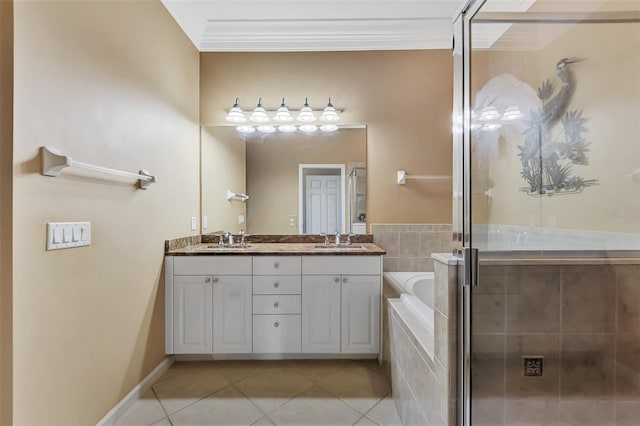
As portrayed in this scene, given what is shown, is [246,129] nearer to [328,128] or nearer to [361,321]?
[328,128]

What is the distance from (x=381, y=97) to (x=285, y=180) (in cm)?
112

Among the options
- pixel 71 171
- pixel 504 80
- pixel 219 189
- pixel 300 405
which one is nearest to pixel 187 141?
pixel 219 189

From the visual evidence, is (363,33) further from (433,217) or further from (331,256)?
(331,256)

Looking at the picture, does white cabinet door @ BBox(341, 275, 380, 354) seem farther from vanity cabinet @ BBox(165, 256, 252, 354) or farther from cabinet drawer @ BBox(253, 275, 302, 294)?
vanity cabinet @ BBox(165, 256, 252, 354)

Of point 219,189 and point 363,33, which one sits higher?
point 363,33

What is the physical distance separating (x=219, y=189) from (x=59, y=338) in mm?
1625

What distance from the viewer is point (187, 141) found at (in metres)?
2.41

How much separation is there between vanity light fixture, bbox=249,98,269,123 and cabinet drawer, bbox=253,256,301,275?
1.23m

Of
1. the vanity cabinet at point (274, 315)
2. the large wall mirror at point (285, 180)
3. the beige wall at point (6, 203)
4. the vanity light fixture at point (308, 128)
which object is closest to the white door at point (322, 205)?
the large wall mirror at point (285, 180)

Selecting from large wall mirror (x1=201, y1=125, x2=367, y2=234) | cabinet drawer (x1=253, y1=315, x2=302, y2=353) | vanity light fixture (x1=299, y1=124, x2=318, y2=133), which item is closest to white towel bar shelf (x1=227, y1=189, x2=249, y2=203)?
large wall mirror (x1=201, y1=125, x2=367, y2=234)

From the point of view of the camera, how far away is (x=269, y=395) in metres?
1.81

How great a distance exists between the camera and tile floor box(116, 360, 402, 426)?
1.62m

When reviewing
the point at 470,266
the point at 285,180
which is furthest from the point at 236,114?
the point at 470,266

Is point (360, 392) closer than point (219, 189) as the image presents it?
Yes
